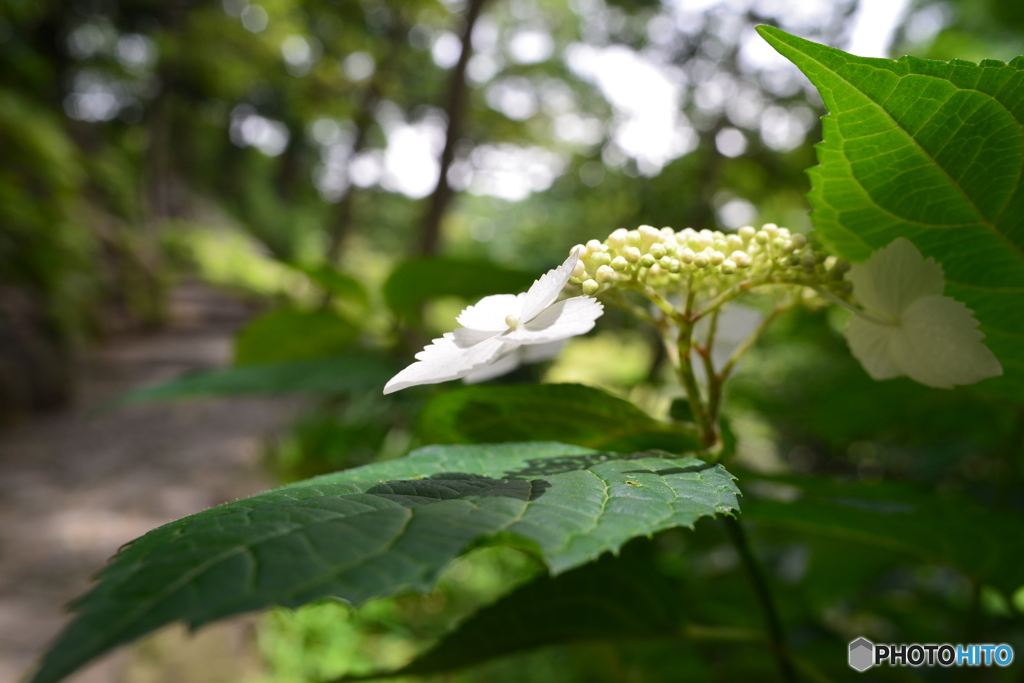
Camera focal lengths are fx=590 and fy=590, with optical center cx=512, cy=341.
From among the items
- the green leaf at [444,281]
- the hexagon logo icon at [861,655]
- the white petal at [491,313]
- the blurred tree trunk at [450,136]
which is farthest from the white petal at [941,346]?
the blurred tree trunk at [450,136]

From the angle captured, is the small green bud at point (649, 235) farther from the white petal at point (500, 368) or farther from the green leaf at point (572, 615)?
the green leaf at point (572, 615)

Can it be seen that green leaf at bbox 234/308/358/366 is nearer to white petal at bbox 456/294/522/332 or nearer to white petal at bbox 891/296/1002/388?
white petal at bbox 456/294/522/332

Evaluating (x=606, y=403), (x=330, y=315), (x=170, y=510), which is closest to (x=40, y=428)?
(x=170, y=510)

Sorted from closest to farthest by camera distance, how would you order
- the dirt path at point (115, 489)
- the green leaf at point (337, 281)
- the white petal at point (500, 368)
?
1. the white petal at point (500, 368)
2. the green leaf at point (337, 281)
3. the dirt path at point (115, 489)

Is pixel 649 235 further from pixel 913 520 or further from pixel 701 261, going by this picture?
pixel 913 520

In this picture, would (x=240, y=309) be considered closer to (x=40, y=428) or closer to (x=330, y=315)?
(x=40, y=428)

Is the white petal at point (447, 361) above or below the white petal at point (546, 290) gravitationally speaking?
below
